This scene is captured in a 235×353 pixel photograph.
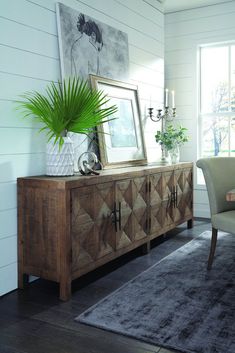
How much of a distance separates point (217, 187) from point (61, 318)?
1575 mm

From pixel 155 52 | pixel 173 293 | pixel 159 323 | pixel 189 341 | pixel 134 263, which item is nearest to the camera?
pixel 189 341

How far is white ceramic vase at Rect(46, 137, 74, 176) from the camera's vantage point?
2.71m

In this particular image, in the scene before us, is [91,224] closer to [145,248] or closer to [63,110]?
[63,110]

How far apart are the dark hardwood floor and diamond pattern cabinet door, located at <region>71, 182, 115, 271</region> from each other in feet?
0.68

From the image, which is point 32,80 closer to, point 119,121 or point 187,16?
point 119,121

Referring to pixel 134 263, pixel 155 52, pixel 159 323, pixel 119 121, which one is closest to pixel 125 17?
pixel 155 52

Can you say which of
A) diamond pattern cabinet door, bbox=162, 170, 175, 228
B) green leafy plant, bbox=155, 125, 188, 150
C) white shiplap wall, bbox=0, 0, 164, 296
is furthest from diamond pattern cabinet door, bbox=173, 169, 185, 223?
white shiplap wall, bbox=0, 0, 164, 296

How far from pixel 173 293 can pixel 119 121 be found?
1.73m

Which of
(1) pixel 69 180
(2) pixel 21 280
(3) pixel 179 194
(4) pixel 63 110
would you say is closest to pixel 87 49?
(4) pixel 63 110

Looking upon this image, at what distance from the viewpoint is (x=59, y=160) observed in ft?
8.89

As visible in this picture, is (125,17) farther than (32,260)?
Yes

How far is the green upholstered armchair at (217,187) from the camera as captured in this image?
119 inches

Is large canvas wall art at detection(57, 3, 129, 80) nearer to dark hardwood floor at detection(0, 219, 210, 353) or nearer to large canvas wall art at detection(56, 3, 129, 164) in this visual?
large canvas wall art at detection(56, 3, 129, 164)

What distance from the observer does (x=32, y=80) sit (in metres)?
2.78
